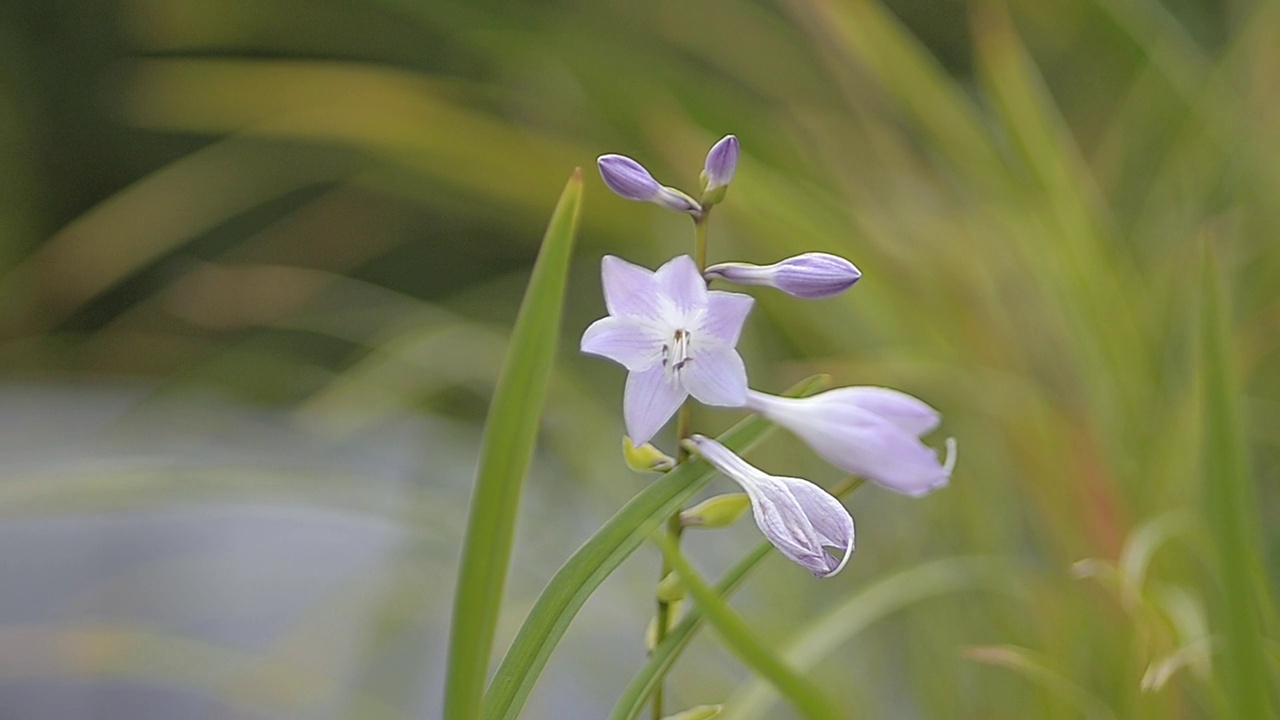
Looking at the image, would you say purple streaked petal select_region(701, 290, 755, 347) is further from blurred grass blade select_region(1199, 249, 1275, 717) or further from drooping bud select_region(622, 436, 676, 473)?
blurred grass blade select_region(1199, 249, 1275, 717)

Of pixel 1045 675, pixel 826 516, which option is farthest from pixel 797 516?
pixel 1045 675

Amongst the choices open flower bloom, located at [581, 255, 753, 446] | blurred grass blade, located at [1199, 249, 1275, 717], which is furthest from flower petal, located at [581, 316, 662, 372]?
blurred grass blade, located at [1199, 249, 1275, 717]

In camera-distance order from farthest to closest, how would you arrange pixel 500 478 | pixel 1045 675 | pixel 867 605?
pixel 867 605 < pixel 1045 675 < pixel 500 478

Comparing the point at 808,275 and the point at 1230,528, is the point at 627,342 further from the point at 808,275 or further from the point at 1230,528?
the point at 1230,528

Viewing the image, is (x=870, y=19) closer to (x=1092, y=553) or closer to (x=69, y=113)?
(x=1092, y=553)

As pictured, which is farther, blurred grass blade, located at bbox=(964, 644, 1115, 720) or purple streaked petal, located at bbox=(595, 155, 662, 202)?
blurred grass blade, located at bbox=(964, 644, 1115, 720)

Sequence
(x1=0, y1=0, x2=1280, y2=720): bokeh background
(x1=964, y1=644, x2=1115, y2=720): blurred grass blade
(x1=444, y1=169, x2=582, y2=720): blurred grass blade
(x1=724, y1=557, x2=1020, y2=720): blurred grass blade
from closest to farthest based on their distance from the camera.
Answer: (x1=444, y1=169, x2=582, y2=720): blurred grass blade < (x1=964, y1=644, x2=1115, y2=720): blurred grass blade < (x1=724, y1=557, x2=1020, y2=720): blurred grass blade < (x1=0, y1=0, x2=1280, y2=720): bokeh background

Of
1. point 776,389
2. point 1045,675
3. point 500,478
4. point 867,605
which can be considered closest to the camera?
point 500,478
